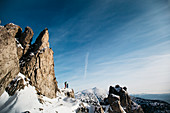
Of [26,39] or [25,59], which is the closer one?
[25,59]

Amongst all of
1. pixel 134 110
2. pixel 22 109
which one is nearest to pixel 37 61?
pixel 22 109

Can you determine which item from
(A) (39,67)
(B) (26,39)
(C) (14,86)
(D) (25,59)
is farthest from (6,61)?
(B) (26,39)

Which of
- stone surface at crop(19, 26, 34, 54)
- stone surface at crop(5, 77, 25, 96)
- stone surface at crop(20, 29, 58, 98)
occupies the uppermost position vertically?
stone surface at crop(19, 26, 34, 54)

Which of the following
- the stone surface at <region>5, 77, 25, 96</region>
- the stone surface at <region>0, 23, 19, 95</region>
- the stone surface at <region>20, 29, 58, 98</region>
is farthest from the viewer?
the stone surface at <region>20, 29, 58, 98</region>

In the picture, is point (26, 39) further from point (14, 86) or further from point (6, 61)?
point (14, 86)

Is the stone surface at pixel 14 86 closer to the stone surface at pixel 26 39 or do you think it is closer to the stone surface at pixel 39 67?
the stone surface at pixel 39 67

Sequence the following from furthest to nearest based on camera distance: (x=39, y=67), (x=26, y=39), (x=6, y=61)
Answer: (x=26, y=39), (x=39, y=67), (x=6, y=61)

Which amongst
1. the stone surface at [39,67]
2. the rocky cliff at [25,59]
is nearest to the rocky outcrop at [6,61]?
the rocky cliff at [25,59]

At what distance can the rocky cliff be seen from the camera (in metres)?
26.9

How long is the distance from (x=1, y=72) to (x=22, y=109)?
1189 cm

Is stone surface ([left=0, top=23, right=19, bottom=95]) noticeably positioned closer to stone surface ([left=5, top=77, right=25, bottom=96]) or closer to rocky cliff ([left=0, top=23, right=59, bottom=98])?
rocky cliff ([left=0, top=23, right=59, bottom=98])

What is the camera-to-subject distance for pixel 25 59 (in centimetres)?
3609

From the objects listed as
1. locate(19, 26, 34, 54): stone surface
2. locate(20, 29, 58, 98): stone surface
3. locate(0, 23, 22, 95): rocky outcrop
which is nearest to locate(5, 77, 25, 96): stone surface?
locate(0, 23, 22, 95): rocky outcrop

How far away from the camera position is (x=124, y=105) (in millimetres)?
59844
